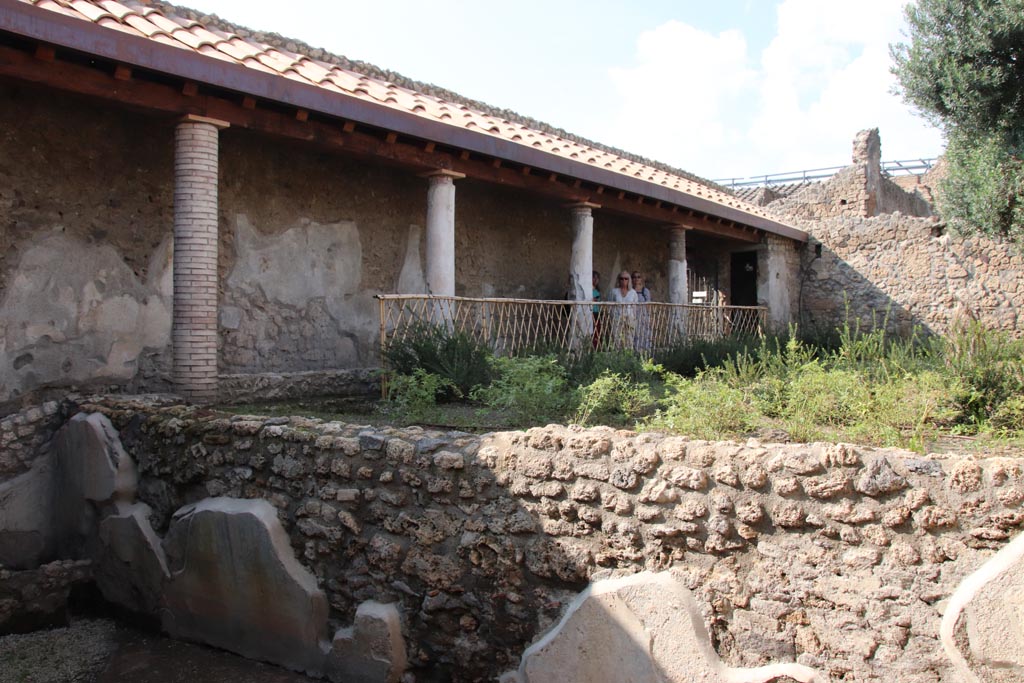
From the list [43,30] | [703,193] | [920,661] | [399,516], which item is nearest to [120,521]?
[399,516]

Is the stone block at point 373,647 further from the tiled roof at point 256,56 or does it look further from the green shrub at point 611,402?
the tiled roof at point 256,56

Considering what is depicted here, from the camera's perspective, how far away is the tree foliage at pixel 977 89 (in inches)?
363

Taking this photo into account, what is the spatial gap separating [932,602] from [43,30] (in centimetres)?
517

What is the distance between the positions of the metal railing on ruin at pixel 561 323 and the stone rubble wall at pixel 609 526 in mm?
2632

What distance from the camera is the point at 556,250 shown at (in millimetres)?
10328

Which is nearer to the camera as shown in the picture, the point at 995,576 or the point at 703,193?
the point at 995,576

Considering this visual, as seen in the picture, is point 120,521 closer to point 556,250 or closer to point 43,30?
point 43,30

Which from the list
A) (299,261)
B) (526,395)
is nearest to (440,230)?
(299,261)

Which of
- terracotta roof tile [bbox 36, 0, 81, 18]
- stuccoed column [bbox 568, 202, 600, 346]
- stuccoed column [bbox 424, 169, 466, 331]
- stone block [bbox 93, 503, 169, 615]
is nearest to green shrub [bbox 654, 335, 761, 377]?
stuccoed column [bbox 568, 202, 600, 346]

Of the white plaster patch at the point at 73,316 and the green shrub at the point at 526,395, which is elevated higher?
the white plaster patch at the point at 73,316

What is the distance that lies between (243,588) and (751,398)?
128 inches

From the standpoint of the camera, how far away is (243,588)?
417 cm

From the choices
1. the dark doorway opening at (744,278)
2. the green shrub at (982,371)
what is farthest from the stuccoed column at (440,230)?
the dark doorway opening at (744,278)

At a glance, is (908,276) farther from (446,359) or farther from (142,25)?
(142,25)
